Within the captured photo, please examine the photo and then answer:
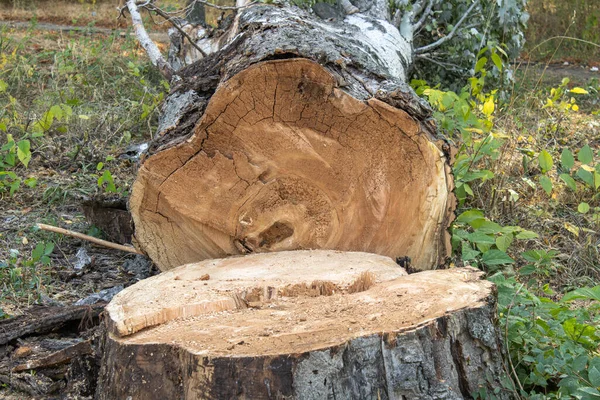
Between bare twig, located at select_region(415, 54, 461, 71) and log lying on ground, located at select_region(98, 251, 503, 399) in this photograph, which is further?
bare twig, located at select_region(415, 54, 461, 71)

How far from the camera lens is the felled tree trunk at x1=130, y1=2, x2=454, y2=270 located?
243cm

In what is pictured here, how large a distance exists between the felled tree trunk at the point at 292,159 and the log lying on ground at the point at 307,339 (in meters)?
0.47

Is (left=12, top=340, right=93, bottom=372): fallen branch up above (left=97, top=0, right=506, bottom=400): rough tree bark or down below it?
below

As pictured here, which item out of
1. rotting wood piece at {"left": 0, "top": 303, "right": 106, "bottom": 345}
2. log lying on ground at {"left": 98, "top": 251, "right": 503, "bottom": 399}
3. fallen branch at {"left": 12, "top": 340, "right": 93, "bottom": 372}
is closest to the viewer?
log lying on ground at {"left": 98, "top": 251, "right": 503, "bottom": 399}

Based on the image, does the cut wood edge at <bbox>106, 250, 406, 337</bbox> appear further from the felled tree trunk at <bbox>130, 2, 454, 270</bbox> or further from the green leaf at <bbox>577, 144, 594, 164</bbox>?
the green leaf at <bbox>577, 144, 594, 164</bbox>

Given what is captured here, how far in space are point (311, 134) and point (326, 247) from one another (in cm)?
47

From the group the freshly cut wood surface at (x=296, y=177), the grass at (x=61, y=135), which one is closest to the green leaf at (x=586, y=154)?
the freshly cut wood surface at (x=296, y=177)

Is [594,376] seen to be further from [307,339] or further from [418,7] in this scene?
[418,7]

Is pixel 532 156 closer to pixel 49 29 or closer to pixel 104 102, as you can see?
pixel 104 102

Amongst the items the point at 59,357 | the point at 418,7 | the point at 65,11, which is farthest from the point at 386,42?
the point at 65,11

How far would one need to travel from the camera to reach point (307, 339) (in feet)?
5.81

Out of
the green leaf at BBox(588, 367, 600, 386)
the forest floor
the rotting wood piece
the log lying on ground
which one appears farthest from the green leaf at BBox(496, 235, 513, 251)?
the rotting wood piece

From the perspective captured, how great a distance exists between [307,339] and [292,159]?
951 millimetres

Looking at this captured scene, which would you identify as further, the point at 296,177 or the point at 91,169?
the point at 91,169
